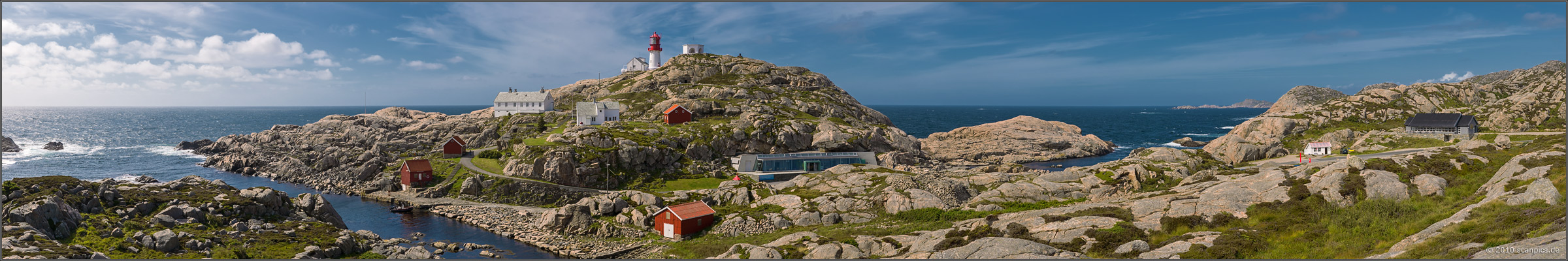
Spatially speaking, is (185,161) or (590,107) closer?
(590,107)

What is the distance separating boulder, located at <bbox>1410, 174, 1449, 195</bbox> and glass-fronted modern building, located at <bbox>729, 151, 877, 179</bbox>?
54.9 meters

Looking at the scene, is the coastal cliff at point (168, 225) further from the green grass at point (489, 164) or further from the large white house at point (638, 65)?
the large white house at point (638, 65)

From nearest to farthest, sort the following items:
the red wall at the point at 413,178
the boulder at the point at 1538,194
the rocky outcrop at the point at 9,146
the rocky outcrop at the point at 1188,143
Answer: the boulder at the point at 1538,194 → the red wall at the point at 413,178 → the rocky outcrop at the point at 9,146 → the rocky outcrop at the point at 1188,143

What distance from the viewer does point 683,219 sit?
1834 inches

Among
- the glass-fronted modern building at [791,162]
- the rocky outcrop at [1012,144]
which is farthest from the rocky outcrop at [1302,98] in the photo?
the glass-fronted modern building at [791,162]

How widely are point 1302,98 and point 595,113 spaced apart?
528 ft

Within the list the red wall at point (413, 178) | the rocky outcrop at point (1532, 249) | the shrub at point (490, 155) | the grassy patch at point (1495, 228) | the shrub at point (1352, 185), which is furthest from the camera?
the shrub at point (490, 155)

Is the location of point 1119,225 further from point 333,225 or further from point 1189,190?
point 333,225

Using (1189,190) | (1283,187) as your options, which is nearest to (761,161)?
(1189,190)

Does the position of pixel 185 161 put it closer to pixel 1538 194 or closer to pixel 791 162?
pixel 791 162

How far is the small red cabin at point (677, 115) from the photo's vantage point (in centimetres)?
9431

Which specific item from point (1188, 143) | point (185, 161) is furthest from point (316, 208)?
point (1188, 143)

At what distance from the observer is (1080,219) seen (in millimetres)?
30266

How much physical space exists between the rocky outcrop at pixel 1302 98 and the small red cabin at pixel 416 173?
451 ft
